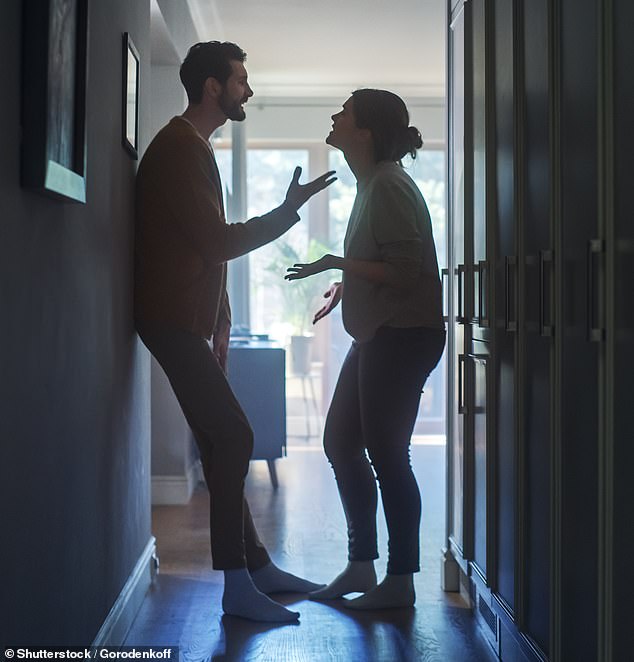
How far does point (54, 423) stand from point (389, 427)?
4.00 feet

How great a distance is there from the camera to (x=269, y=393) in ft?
16.4

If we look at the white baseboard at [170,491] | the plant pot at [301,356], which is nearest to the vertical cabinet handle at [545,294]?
the white baseboard at [170,491]

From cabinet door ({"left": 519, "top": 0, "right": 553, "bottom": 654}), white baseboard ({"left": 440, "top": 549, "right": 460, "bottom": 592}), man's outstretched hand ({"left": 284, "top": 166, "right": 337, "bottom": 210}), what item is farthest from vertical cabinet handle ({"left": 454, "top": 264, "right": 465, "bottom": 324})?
white baseboard ({"left": 440, "top": 549, "right": 460, "bottom": 592})

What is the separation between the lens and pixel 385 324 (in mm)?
2768

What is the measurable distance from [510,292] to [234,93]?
1.16 metres

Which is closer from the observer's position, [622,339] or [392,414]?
[622,339]

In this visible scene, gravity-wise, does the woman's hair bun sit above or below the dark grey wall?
above

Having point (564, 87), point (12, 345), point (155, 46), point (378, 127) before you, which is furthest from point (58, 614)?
point (155, 46)

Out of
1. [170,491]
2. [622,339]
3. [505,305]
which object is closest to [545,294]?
[505,305]

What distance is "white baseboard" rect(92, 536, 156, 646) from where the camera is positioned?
2354 mm

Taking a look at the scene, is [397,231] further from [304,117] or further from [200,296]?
[304,117]

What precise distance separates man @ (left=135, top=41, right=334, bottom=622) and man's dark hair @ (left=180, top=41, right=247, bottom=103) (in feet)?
0.53

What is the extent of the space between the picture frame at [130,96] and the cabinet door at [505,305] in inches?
39.4

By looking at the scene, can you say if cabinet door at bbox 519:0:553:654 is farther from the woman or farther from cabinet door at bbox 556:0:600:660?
the woman
